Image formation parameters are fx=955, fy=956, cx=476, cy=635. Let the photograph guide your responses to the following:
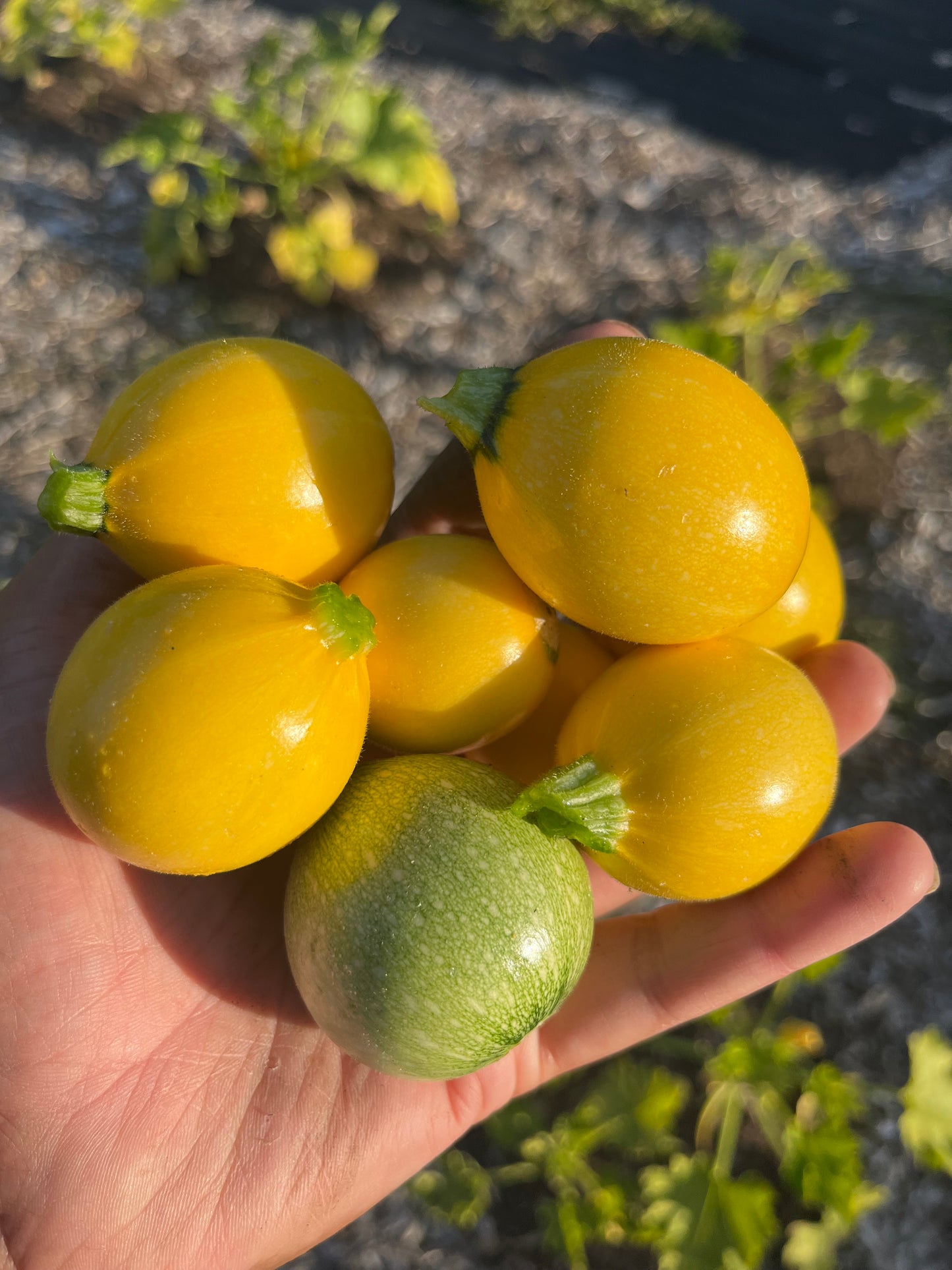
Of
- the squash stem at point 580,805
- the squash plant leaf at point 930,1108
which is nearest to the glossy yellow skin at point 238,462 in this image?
the squash stem at point 580,805

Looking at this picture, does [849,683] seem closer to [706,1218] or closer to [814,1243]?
[706,1218]

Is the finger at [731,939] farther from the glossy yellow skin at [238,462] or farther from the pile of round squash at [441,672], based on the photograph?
the glossy yellow skin at [238,462]

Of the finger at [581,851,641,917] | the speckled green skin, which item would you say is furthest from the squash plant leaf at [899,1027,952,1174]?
the speckled green skin

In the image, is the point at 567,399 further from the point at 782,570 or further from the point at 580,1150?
the point at 580,1150

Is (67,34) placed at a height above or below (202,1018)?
above

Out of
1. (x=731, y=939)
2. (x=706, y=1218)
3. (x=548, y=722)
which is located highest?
(x=548, y=722)

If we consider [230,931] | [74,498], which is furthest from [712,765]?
[74,498]
